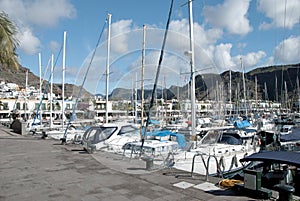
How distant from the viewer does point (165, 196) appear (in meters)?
7.39

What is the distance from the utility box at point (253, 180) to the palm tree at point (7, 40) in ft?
48.0

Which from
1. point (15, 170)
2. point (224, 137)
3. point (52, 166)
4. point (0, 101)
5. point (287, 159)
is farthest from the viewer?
point (0, 101)

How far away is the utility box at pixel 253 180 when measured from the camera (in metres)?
7.08

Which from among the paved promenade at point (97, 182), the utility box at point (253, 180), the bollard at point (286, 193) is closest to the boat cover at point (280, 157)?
the paved promenade at point (97, 182)

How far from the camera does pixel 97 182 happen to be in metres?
8.87

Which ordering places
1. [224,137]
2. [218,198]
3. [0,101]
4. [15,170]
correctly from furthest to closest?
[0,101] < [224,137] < [15,170] < [218,198]

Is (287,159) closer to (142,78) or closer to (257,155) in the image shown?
(257,155)

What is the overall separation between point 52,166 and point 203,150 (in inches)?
369

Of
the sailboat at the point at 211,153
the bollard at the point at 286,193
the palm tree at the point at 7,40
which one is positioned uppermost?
the palm tree at the point at 7,40

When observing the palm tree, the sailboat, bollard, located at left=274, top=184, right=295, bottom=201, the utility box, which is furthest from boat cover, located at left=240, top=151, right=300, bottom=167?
the palm tree

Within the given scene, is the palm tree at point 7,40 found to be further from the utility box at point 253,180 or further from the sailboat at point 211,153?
the utility box at point 253,180

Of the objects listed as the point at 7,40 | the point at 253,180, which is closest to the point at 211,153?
the point at 253,180

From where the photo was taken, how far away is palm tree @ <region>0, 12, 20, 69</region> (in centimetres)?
1495

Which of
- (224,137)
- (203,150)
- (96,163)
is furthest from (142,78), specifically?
(96,163)
